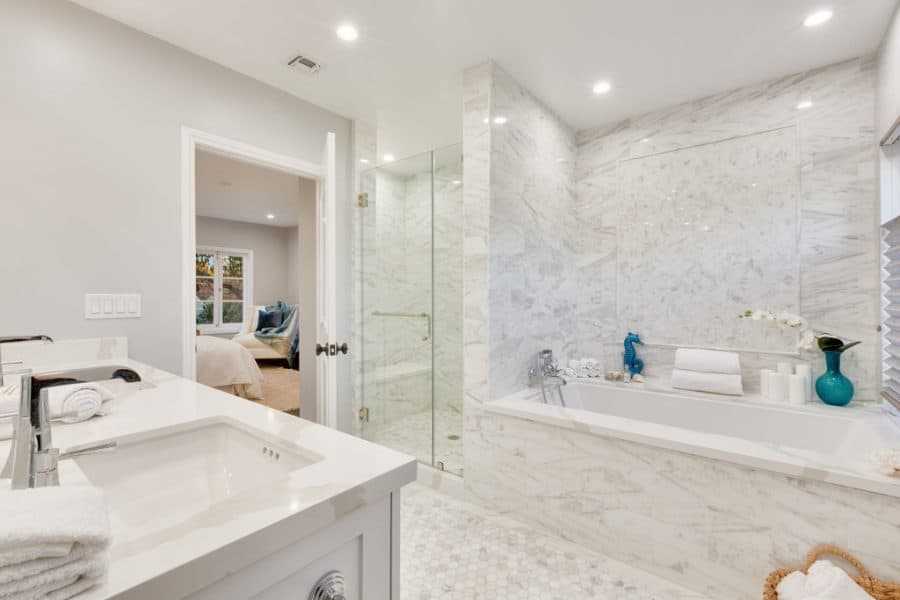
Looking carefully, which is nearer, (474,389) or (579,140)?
(474,389)

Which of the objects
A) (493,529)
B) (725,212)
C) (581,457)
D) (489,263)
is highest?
(725,212)

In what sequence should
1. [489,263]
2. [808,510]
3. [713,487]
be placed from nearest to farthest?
[808,510] < [713,487] < [489,263]

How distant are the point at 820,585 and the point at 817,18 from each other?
91.2 inches

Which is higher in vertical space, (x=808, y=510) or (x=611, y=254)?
(x=611, y=254)

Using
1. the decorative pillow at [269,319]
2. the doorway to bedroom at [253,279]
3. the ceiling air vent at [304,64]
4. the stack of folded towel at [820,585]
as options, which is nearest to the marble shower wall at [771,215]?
the stack of folded towel at [820,585]

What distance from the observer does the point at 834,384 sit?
7.02 ft

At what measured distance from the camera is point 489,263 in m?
2.26

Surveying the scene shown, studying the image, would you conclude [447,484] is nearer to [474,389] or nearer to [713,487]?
[474,389]

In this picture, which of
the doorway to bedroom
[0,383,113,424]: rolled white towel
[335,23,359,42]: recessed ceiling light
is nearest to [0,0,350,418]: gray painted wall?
[335,23,359,42]: recessed ceiling light

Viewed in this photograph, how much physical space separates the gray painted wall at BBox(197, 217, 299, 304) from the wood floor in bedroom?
1905mm

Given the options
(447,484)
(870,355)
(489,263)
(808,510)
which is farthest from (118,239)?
(870,355)

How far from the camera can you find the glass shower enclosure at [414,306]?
2641 millimetres

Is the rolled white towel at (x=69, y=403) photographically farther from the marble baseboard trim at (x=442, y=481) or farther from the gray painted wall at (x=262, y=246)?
the gray painted wall at (x=262, y=246)

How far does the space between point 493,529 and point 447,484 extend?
17.4 inches
